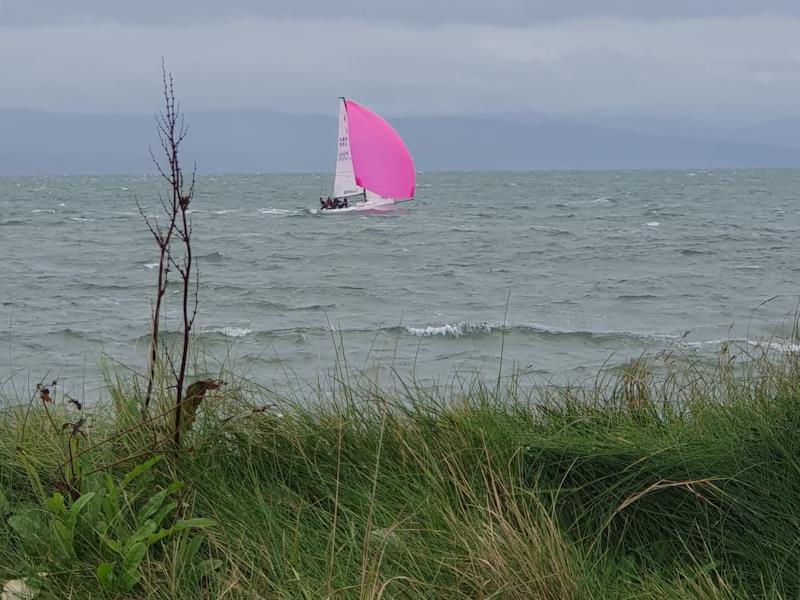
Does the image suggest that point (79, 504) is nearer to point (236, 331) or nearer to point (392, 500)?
point (392, 500)

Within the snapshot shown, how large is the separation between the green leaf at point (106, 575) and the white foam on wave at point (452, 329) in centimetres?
950

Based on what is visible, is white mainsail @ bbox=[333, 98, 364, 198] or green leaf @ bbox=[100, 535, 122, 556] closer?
green leaf @ bbox=[100, 535, 122, 556]

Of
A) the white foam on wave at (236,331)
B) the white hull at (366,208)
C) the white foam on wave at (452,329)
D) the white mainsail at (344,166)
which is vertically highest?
the white mainsail at (344,166)

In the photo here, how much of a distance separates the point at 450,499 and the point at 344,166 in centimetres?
3587

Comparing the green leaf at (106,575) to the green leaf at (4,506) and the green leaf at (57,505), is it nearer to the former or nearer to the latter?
the green leaf at (57,505)

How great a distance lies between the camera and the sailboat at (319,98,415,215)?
37.2 m

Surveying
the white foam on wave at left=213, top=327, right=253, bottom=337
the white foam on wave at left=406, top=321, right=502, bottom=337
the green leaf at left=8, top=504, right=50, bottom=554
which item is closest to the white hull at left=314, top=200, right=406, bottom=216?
the white foam on wave at left=406, top=321, right=502, bottom=337

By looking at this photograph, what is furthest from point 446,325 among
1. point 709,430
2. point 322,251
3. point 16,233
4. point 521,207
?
point 521,207

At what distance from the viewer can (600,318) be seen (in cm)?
1354

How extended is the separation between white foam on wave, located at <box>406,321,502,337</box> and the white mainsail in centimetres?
2545

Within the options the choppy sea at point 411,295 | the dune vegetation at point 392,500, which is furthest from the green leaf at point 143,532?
the choppy sea at point 411,295

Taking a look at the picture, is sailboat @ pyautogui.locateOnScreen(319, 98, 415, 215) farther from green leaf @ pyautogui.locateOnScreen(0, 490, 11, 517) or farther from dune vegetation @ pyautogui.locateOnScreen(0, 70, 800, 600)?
green leaf @ pyautogui.locateOnScreen(0, 490, 11, 517)

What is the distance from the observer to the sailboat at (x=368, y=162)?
37156 millimetres

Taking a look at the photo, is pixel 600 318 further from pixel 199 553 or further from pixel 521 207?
pixel 521 207
